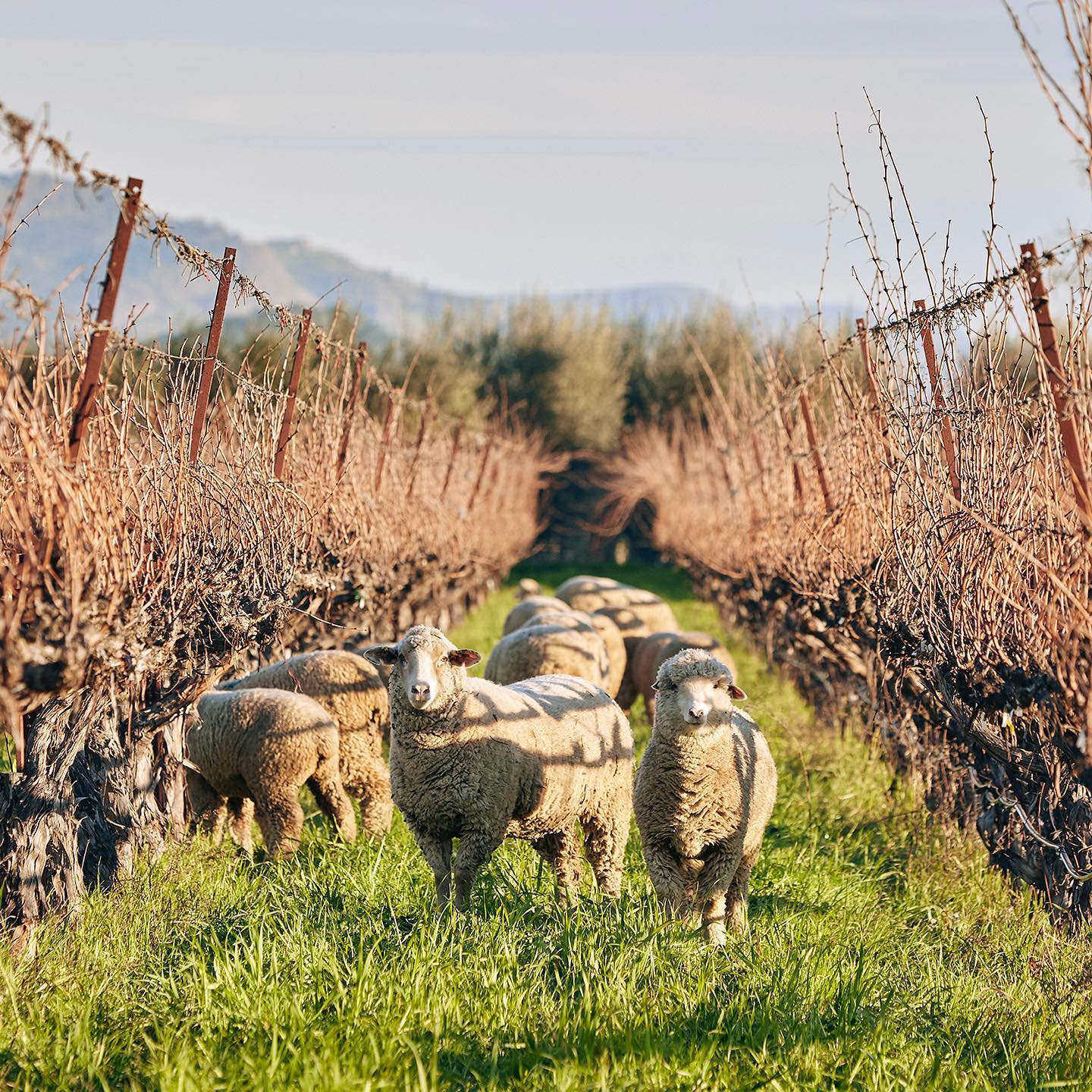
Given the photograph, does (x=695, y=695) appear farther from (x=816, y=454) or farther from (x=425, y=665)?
(x=816, y=454)

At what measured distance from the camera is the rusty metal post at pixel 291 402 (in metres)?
8.10

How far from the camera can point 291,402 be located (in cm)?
812

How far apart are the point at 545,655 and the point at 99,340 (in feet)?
19.8

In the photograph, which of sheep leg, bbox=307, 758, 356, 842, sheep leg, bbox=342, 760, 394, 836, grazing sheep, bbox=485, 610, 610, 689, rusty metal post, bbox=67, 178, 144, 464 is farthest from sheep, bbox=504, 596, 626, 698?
rusty metal post, bbox=67, 178, 144, 464

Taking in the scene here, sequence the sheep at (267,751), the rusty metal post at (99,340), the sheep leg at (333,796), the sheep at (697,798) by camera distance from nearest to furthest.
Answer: the rusty metal post at (99,340) < the sheep at (697,798) < the sheep at (267,751) < the sheep leg at (333,796)

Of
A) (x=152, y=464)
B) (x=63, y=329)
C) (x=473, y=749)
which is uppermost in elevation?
(x=63, y=329)

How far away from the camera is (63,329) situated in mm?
5027

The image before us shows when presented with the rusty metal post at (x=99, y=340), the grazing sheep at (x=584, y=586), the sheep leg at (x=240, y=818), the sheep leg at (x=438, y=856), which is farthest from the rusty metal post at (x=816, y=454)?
the grazing sheep at (x=584, y=586)

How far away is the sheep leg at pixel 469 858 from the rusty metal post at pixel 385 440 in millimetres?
5816

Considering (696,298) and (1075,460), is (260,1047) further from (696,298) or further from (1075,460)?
(696,298)

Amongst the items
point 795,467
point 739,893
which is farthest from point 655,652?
point 739,893

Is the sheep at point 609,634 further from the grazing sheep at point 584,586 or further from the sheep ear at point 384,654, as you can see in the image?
the sheep ear at point 384,654

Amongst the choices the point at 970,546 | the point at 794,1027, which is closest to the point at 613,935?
the point at 794,1027

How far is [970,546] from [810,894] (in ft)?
7.88
